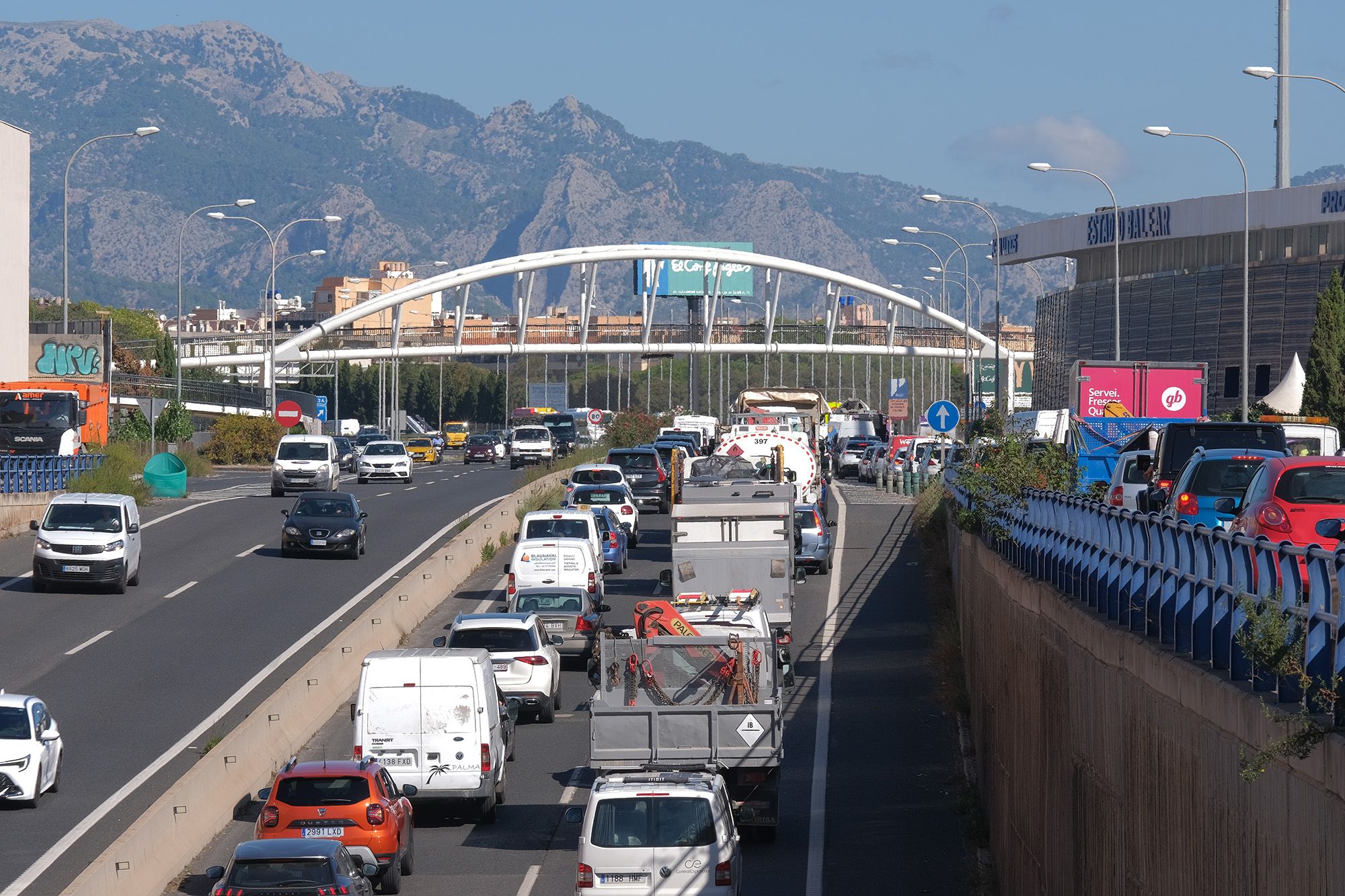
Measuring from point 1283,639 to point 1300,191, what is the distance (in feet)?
207

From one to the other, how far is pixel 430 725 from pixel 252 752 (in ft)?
8.84

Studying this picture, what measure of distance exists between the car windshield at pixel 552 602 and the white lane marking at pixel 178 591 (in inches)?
320

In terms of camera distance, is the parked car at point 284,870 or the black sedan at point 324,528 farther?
the black sedan at point 324,528

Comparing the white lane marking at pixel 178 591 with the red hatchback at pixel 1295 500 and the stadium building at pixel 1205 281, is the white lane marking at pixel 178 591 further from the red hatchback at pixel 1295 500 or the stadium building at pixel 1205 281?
the stadium building at pixel 1205 281

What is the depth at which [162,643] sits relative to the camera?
29.8 metres

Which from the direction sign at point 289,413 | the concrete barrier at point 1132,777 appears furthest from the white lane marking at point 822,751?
the direction sign at point 289,413

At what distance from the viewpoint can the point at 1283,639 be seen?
760 centimetres

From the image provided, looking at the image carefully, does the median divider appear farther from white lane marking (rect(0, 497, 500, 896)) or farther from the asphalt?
white lane marking (rect(0, 497, 500, 896))

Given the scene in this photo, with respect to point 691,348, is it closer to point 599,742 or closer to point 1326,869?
point 599,742

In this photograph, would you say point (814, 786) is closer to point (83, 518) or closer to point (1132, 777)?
point (1132, 777)

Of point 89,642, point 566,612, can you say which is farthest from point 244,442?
point 566,612

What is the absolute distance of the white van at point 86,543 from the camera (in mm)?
33938

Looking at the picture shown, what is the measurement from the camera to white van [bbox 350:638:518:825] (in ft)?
68.6

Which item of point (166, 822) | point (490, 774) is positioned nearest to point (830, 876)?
point (490, 774)
